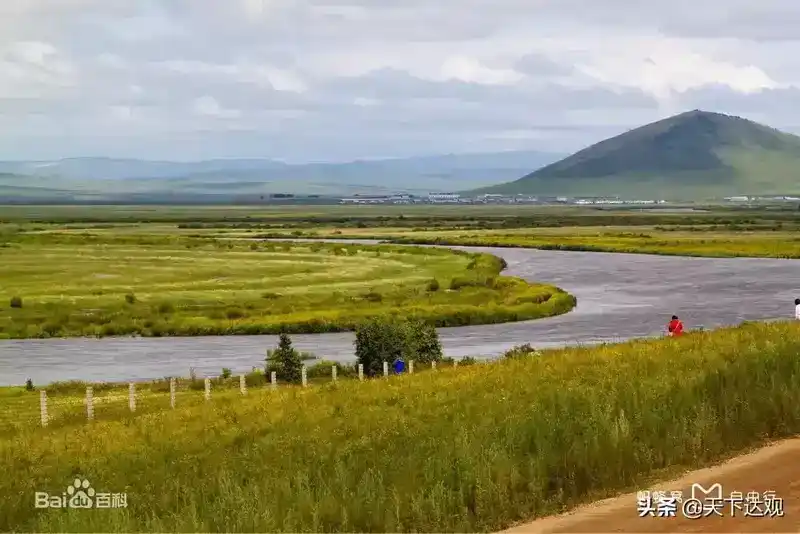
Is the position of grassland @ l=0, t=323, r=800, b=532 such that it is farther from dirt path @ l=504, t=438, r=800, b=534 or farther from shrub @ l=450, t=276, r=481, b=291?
shrub @ l=450, t=276, r=481, b=291

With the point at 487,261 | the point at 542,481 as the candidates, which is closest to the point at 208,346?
the point at 542,481

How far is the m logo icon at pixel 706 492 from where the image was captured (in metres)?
11.9

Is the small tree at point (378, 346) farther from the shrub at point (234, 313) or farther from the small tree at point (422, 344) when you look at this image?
the shrub at point (234, 313)

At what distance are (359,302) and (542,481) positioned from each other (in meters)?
50.2

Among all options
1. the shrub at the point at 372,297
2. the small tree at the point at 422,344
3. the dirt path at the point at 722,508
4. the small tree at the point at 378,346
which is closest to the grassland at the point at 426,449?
the dirt path at the point at 722,508

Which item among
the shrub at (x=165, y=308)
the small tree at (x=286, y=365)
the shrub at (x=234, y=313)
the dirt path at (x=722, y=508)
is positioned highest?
the dirt path at (x=722, y=508)

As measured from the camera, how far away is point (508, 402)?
1662 cm

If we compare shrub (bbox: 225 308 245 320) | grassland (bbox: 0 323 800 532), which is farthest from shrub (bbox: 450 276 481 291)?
grassland (bbox: 0 323 800 532)

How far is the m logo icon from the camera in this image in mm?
11898

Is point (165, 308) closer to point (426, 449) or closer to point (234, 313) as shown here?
point (234, 313)

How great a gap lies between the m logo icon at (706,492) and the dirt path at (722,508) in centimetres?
6

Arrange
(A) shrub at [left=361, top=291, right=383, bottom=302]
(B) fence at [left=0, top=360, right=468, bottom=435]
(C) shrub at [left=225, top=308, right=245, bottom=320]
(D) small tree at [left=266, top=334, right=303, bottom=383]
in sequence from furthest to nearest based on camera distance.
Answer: (A) shrub at [left=361, top=291, right=383, bottom=302], (C) shrub at [left=225, top=308, right=245, bottom=320], (D) small tree at [left=266, top=334, right=303, bottom=383], (B) fence at [left=0, top=360, right=468, bottom=435]

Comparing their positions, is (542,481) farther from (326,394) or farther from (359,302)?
(359,302)

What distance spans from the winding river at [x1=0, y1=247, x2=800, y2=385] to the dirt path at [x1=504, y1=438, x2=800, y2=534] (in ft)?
88.2
